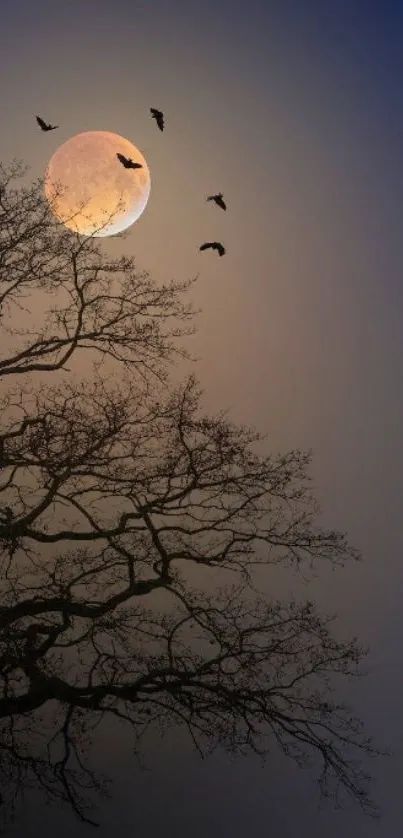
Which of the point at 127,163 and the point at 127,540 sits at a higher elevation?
the point at 127,163

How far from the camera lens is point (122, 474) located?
4.40 metres

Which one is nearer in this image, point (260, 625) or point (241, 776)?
point (260, 625)

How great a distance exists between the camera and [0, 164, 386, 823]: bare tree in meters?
4.22

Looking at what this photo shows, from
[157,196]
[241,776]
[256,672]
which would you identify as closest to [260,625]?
[256,672]

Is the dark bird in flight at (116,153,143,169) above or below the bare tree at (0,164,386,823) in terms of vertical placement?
above

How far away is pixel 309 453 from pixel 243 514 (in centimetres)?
84

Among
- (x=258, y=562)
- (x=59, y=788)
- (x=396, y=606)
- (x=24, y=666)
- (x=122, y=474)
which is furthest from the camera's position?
(x=396, y=606)

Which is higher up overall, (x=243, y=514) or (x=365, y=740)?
(x=243, y=514)

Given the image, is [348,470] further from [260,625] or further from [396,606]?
[260,625]

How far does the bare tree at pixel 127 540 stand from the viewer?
422 centimetres

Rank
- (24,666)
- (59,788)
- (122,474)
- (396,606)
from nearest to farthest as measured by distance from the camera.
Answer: (24,666), (122,474), (59,788), (396,606)

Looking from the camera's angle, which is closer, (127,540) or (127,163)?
(127,163)

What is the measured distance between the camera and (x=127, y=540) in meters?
4.74

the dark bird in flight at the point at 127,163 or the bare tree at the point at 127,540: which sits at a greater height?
the dark bird in flight at the point at 127,163
